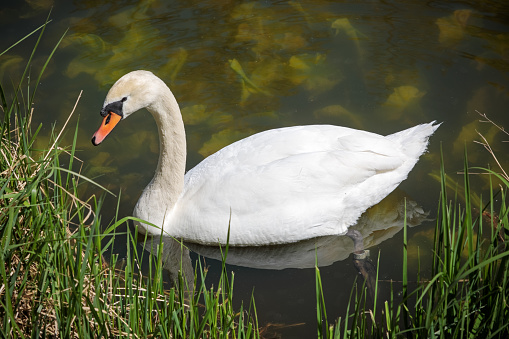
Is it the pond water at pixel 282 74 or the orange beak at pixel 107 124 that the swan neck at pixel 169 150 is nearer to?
the orange beak at pixel 107 124

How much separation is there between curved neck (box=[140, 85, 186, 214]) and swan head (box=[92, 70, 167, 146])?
102 mm

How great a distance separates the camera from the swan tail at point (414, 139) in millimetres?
5469

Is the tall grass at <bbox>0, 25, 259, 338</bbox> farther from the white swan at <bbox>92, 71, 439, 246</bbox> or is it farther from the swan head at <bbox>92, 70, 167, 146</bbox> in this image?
the white swan at <bbox>92, 71, 439, 246</bbox>

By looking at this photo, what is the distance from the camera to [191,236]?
5070mm

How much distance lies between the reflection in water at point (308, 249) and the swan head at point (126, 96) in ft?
3.57

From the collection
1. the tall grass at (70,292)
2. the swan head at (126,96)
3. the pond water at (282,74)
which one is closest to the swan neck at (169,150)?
the swan head at (126,96)

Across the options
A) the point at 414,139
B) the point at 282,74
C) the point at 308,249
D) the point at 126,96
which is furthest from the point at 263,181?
the point at 282,74

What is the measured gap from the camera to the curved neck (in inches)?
190

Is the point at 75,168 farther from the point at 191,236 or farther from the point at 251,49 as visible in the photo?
the point at 251,49

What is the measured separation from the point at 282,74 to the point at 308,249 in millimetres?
2588

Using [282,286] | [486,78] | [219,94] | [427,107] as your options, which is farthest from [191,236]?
[486,78]

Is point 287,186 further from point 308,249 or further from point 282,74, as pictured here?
point 282,74

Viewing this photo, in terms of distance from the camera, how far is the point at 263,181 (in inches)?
191

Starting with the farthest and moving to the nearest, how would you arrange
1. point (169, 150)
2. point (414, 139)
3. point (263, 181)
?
point (414, 139)
point (169, 150)
point (263, 181)
